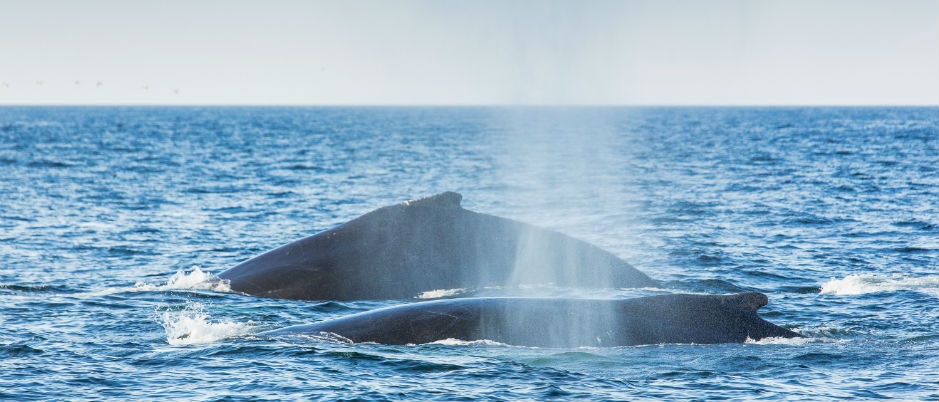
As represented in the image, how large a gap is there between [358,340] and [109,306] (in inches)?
227

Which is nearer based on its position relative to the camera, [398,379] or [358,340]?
[398,379]

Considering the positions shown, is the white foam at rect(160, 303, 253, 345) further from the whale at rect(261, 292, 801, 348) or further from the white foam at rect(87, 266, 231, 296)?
the white foam at rect(87, 266, 231, 296)

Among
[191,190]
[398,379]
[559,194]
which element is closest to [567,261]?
[398,379]

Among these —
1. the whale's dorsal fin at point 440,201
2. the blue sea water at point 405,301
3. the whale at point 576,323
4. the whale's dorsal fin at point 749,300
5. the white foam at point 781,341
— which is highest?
the whale's dorsal fin at point 440,201

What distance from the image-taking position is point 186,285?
730 inches

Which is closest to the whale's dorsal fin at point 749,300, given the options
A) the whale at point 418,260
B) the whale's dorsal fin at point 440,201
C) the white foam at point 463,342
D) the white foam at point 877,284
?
the white foam at point 463,342

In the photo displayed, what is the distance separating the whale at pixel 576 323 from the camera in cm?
1291

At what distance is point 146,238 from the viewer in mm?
26750

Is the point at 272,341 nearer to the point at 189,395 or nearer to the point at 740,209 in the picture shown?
the point at 189,395

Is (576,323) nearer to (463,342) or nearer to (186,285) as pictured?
(463,342)

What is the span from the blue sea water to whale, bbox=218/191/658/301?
0.45m

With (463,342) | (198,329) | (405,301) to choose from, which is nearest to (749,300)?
(463,342)

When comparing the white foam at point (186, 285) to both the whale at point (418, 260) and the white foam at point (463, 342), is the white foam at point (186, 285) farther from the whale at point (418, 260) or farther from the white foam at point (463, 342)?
the white foam at point (463, 342)

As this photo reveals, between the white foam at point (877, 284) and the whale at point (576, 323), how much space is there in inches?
237
